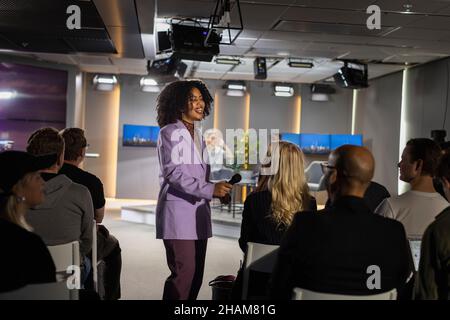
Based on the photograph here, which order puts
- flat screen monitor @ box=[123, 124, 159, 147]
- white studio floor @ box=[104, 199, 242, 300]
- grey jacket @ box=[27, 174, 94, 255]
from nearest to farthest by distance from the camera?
grey jacket @ box=[27, 174, 94, 255], white studio floor @ box=[104, 199, 242, 300], flat screen monitor @ box=[123, 124, 159, 147]

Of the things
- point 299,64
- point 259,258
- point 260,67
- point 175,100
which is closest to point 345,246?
point 259,258

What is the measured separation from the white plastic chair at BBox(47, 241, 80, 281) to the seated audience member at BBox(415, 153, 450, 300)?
4.83ft

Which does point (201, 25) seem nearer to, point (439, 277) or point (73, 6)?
point (73, 6)

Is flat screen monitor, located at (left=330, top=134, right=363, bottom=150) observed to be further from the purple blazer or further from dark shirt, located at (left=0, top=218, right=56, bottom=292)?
dark shirt, located at (left=0, top=218, right=56, bottom=292)

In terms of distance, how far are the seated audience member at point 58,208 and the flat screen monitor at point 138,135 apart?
27.3ft

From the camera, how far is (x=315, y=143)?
11078 mm

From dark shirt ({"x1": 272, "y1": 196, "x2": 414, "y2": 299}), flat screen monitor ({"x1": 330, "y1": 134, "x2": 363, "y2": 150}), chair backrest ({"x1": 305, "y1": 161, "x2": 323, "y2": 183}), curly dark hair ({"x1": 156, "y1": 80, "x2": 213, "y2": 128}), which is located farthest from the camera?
flat screen monitor ({"x1": 330, "y1": 134, "x2": 363, "y2": 150})

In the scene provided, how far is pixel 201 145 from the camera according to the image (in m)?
2.66

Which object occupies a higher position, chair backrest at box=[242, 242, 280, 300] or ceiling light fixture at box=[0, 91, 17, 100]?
ceiling light fixture at box=[0, 91, 17, 100]

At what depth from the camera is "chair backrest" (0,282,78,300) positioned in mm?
1451

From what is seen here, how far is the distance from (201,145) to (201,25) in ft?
13.3

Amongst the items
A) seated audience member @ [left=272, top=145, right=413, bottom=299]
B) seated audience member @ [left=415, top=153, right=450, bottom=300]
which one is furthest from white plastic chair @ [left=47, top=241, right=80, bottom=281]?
seated audience member @ [left=415, top=153, right=450, bottom=300]

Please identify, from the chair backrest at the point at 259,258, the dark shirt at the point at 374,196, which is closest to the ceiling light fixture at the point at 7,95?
the dark shirt at the point at 374,196
